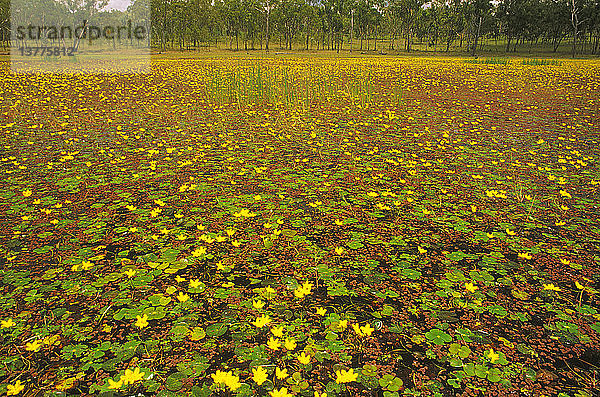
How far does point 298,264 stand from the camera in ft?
9.58

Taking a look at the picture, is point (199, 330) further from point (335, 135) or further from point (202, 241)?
point (335, 135)

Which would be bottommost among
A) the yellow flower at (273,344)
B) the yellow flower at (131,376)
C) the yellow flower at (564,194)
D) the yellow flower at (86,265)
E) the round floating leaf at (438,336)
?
the yellow flower at (131,376)

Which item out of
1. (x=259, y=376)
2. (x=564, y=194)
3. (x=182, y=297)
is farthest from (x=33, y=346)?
(x=564, y=194)

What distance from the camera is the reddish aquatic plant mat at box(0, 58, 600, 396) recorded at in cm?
198

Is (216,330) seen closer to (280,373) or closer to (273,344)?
(273,344)

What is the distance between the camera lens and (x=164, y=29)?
163 feet

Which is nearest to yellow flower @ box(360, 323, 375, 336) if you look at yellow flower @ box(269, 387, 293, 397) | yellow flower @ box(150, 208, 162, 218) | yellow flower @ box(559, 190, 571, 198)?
yellow flower @ box(269, 387, 293, 397)

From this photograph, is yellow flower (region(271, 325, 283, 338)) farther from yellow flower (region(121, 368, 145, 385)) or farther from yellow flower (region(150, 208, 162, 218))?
yellow flower (region(150, 208, 162, 218))

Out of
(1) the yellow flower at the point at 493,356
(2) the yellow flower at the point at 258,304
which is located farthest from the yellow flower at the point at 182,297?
(1) the yellow flower at the point at 493,356

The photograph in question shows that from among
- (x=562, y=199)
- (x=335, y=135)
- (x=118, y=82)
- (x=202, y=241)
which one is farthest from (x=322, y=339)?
(x=118, y=82)

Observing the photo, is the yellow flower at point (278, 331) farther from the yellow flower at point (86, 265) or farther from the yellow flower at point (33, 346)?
the yellow flower at point (86, 265)

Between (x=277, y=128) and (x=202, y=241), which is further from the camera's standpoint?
(x=277, y=128)

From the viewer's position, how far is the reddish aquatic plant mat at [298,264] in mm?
1980

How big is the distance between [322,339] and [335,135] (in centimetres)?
522
